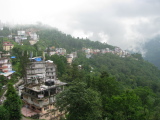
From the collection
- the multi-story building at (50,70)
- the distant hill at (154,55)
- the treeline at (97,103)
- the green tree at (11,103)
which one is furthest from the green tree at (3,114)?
the distant hill at (154,55)

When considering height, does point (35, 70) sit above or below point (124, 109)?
above

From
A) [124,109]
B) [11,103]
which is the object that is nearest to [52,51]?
[11,103]

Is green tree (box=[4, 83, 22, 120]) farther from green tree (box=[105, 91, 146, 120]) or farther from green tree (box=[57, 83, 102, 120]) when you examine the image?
green tree (box=[105, 91, 146, 120])

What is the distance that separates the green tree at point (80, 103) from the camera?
537 inches

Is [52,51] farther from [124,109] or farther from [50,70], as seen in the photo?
[124,109]

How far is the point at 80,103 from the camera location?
13.7 metres

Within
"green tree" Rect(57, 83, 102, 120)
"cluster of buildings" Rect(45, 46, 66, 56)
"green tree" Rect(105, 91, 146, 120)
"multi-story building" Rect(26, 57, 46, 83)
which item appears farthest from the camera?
"cluster of buildings" Rect(45, 46, 66, 56)

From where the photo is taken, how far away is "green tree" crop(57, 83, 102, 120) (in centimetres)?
1364

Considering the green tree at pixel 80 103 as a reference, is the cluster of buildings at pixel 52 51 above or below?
above

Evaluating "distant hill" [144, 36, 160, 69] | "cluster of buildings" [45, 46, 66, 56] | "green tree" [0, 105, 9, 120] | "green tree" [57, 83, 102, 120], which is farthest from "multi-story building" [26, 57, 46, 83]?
"distant hill" [144, 36, 160, 69]

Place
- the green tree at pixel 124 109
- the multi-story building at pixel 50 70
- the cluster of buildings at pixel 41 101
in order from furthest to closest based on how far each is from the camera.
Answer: the multi-story building at pixel 50 70 < the cluster of buildings at pixel 41 101 < the green tree at pixel 124 109

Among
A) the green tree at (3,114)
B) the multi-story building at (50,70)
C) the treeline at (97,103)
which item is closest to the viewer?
the treeline at (97,103)

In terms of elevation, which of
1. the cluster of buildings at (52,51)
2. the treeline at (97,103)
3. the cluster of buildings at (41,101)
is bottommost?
the cluster of buildings at (41,101)

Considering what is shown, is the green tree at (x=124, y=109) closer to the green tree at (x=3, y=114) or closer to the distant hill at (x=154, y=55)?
the green tree at (x=3, y=114)
